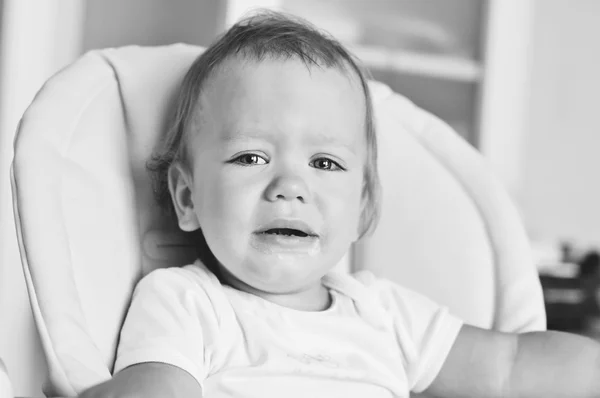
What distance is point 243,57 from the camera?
729mm

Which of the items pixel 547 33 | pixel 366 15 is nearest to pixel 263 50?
pixel 366 15

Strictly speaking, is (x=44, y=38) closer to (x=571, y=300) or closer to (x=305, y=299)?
(x=305, y=299)

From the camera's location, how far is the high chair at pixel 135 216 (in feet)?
1.98

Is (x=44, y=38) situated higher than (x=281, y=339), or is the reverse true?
(x=44, y=38)

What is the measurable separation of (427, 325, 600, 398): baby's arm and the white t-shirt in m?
0.02

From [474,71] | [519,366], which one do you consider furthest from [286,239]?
[474,71]

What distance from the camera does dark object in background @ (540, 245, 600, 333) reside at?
5.56ft

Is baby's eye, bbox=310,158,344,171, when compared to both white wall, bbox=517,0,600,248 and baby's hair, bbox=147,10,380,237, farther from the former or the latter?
white wall, bbox=517,0,600,248

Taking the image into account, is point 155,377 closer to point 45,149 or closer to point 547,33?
point 45,149

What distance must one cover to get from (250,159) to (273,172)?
0.03 metres

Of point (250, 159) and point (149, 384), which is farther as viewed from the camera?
point (250, 159)

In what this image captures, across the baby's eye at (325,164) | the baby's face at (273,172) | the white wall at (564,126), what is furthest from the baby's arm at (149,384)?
the white wall at (564,126)

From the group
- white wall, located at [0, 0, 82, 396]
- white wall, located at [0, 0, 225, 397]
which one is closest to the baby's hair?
white wall, located at [0, 0, 225, 397]

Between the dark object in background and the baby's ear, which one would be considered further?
the dark object in background
